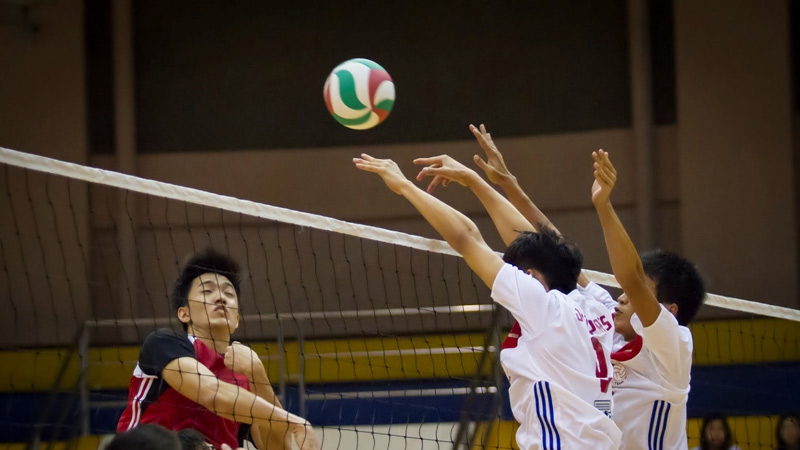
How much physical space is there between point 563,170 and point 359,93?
242 inches

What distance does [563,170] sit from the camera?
35.2 ft

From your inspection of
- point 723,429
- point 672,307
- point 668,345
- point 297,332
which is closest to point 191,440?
point 668,345

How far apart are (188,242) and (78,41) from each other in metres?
2.47

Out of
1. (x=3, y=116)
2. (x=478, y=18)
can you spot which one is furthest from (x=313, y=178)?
(x=3, y=116)

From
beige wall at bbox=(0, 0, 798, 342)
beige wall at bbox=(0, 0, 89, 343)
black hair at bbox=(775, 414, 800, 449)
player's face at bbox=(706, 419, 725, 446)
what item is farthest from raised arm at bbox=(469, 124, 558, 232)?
beige wall at bbox=(0, 0, 89, 343)

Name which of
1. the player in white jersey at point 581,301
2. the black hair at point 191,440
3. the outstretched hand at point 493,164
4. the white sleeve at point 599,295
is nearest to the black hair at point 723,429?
the player in white jersey at point 581,301

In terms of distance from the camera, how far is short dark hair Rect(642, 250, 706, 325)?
4.09 metres

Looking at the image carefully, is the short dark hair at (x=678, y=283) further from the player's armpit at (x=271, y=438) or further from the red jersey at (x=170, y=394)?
the red jersey at (x=170, y=394)

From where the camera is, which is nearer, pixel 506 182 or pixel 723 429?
pixel 506 182

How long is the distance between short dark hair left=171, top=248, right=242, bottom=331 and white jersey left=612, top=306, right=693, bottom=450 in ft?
5.45

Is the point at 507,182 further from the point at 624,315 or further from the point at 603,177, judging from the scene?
the point at 603,177

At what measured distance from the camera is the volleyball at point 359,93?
491cm

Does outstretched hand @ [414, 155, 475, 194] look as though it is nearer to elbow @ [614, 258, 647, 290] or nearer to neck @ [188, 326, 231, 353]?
elbow @ [614, 258, 647, 290]

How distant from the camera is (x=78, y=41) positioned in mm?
10750
